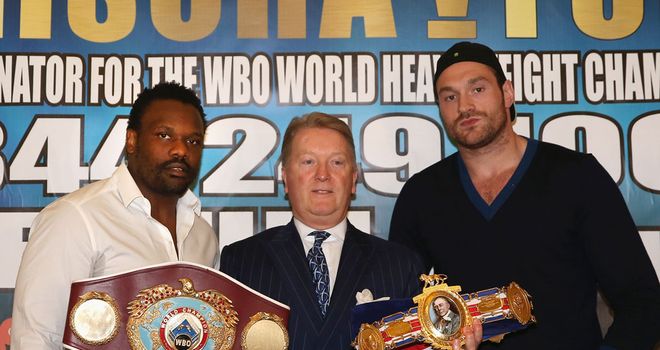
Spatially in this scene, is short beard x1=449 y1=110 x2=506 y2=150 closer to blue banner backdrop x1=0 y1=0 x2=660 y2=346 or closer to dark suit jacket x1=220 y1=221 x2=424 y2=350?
dark suit jacket x1=220 y1=221 x2=424 y2=350

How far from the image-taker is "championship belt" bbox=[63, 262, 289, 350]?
214 cm

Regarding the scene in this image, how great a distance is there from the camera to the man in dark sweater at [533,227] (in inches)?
110

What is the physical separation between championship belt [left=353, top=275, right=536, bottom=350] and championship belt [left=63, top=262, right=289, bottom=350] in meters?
0.30

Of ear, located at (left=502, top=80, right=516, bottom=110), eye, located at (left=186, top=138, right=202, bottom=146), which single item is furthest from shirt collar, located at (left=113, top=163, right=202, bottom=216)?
ear, located at (left=502, top=80, right=516, bottom=110)

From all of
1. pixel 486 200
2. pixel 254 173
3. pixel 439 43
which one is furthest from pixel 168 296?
pixel 439 43

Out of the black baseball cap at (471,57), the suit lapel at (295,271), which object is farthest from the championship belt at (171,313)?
the black baseball cap at (471,57)

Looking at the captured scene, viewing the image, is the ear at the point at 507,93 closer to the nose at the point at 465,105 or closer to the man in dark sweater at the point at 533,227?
the man in dark sweater at the point at 533,227

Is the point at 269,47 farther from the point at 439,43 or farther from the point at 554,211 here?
the point at 554,211

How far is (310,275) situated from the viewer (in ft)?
8.27

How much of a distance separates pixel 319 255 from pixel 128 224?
72 centimetres

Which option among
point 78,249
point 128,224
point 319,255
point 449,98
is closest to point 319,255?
point 319,255

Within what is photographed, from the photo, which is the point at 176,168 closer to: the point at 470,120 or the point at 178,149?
the point at 178,149

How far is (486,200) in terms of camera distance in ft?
9.74

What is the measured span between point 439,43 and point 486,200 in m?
1.29
